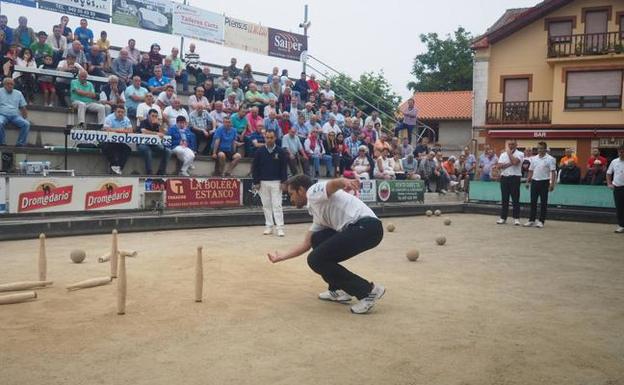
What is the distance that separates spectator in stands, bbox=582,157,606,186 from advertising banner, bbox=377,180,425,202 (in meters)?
5.65

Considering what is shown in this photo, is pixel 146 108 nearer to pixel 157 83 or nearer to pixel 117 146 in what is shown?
pixel 117 146

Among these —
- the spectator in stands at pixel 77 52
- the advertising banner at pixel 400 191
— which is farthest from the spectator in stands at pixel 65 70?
the advertising banner at pixel 400 191

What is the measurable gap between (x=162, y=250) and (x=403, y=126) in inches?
655

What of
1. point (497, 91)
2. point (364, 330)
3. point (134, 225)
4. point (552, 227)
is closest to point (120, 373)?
point (364, 330)

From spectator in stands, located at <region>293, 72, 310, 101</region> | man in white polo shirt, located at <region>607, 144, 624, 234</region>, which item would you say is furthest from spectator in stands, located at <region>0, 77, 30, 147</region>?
man in white polo shirt, located at <region>607, 144, 624, 234</region>

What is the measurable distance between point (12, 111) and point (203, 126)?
5.14 m

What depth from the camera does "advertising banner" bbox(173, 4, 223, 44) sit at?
24.0m

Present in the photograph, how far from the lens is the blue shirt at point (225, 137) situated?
16.4m

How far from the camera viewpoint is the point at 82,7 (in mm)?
20641

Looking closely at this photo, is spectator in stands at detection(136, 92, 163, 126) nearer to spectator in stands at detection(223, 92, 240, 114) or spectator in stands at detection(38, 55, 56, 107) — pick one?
spectator in stands at detection(38, 55, 56, 107)

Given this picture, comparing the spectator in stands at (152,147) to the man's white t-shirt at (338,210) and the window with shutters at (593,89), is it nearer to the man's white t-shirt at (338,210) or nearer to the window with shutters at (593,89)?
the man's white t-shirt at (338,210)

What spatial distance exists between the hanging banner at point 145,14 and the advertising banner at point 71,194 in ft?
36.7

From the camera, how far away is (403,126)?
972 inches

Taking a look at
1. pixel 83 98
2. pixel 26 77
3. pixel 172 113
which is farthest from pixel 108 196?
pixel 26 77
